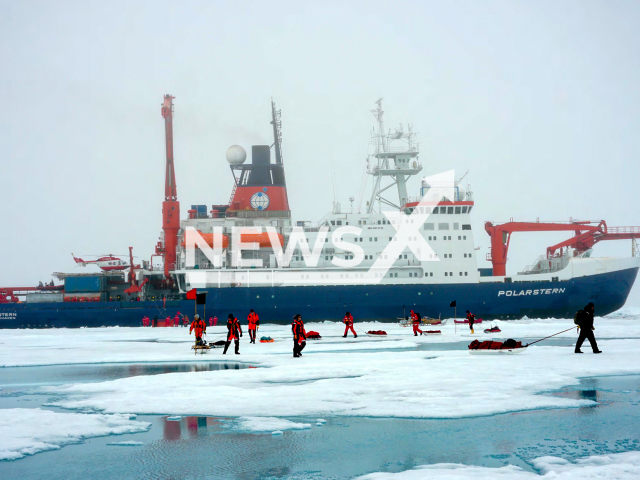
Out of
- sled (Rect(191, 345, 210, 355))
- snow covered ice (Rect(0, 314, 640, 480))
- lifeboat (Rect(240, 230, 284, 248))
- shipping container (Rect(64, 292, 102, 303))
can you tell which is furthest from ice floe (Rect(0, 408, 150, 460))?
shipping container (Rect(64, 292, 102, 303))

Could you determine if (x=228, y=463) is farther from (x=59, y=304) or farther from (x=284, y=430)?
(x=59, y=304)

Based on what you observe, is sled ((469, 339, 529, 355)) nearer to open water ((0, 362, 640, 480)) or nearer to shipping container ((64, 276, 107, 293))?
open water ((0, 362, 640, 480))

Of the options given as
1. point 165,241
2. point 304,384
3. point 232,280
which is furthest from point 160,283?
point 304,384

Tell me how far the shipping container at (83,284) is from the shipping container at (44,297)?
1.75ft

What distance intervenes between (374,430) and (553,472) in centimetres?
224

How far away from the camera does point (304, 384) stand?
10008mm

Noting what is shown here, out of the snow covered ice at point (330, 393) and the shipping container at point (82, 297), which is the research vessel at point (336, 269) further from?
the snow covered ice at point (330, 393)

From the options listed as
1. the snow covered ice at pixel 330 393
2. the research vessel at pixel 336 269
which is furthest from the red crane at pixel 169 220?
the snow covered ice at pixel 330 393

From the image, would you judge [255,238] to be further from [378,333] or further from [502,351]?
[502,351]

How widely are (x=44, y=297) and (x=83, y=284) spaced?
2.19 metres

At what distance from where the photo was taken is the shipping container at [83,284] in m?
32.2

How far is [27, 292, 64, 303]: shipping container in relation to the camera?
1260 inches

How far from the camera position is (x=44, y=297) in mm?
32094

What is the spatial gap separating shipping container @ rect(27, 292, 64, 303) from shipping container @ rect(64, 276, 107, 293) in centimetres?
53
